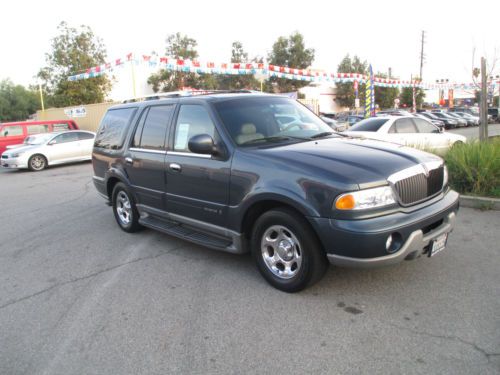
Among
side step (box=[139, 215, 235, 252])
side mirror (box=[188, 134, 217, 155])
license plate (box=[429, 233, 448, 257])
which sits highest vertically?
side mirror (box=[188, 134, 217, 155])

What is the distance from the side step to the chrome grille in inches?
68.4

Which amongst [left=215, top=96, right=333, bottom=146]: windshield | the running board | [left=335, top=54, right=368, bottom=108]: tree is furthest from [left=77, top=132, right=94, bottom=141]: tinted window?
[left=335, top=54, right=368, bottom=108]: tree

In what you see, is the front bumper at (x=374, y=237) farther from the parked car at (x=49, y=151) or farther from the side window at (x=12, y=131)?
the side window at (x=12, y=131)

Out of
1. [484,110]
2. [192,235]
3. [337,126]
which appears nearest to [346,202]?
[192,235]

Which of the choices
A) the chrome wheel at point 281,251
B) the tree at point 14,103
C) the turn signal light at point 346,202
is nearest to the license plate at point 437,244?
the turn signal light at point 346,202

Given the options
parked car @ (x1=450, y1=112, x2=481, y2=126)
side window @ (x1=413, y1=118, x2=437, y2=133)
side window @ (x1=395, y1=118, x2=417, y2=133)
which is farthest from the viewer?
parked car @ (x1=450, y1=112, x2=481, y2=126)

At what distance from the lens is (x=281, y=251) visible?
3.87 metres

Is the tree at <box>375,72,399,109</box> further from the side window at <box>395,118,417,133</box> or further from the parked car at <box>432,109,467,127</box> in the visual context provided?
the side window at <box>395,118,417,133</box>

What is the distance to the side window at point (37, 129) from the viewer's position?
18.0 metres

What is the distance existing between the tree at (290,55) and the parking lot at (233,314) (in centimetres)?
A: 4206

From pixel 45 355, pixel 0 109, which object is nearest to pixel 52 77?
pixel 45 355

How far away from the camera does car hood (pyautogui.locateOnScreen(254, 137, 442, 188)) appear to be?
11.2 feet

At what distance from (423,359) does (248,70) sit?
1858 cm

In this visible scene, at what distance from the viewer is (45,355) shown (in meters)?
3.14
